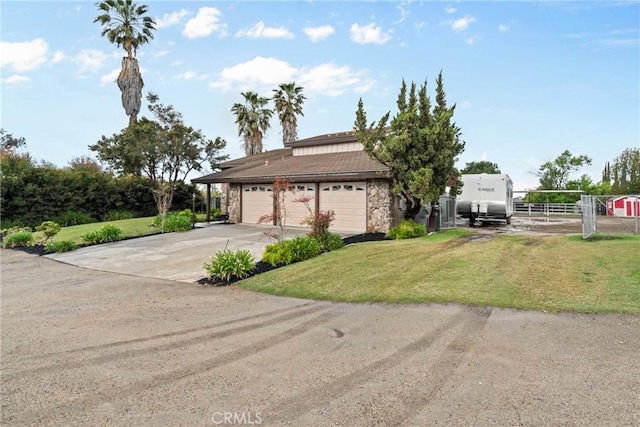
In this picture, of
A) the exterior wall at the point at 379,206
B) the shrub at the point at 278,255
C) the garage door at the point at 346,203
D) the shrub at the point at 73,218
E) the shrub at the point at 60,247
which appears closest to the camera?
the shrub at the point at 278,255

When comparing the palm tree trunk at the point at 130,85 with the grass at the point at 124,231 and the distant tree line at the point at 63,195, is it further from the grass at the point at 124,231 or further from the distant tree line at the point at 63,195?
the grass at the point at 124,231

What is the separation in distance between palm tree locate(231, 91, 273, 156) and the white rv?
67.1 feet

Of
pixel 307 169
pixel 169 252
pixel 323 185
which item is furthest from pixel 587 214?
pixel 169 252

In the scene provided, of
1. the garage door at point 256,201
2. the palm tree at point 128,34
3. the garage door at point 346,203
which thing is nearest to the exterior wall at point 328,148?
the garage door at point 346,203

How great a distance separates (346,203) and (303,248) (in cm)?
613

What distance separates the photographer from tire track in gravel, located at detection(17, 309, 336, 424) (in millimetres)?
3006

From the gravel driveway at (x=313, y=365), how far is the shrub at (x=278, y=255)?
320 centimetres

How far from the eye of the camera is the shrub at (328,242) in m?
11.3

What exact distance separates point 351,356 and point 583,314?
4096mm

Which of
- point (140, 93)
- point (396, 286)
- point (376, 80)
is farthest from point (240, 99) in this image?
point (396, 286)

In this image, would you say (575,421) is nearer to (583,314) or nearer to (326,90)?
(583,314)

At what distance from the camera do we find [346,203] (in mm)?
16000

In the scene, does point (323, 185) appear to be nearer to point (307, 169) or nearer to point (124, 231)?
point (307, 169)

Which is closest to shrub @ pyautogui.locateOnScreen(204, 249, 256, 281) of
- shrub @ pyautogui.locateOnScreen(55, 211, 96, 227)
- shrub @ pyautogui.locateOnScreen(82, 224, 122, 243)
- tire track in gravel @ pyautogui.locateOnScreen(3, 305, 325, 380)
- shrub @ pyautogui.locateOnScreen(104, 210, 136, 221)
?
tire track in gravel @ pyautogui.locateOnScreen(3, 305, 325, 380)
